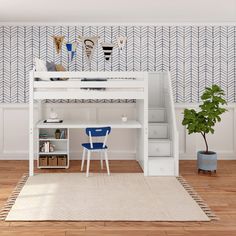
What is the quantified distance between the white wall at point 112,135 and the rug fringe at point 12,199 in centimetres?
148

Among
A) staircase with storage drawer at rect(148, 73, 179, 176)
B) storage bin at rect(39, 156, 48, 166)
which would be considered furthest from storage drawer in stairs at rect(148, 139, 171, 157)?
storage bin at rect(39, 156, 48, 166)

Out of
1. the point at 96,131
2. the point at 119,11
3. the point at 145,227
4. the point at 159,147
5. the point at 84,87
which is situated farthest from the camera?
the point at 159,147

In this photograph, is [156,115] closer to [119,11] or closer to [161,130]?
[161,130]

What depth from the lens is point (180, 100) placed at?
755 centimetres

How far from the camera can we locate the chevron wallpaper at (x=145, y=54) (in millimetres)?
7438

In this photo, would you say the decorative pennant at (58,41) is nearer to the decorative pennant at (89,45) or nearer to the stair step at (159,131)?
the decorative pennant at (89,45)

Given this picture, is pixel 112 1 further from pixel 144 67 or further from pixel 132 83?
pixel 144 67

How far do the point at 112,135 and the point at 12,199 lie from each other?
289cm

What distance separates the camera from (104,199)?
16.3ft

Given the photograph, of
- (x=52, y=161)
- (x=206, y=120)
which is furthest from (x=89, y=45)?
(x=206, y=120)

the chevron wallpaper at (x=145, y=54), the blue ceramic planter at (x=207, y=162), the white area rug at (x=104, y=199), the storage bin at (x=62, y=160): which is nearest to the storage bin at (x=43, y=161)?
the storage bin at (x=62, y=160)

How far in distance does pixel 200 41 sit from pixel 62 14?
2.35m

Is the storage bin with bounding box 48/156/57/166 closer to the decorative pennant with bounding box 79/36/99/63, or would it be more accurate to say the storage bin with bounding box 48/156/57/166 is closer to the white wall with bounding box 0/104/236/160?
the white wall with bounding box 0/104/236/160

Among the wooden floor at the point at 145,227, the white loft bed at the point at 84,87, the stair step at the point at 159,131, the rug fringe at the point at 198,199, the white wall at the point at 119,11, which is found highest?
the white wall at the point at 119,11
